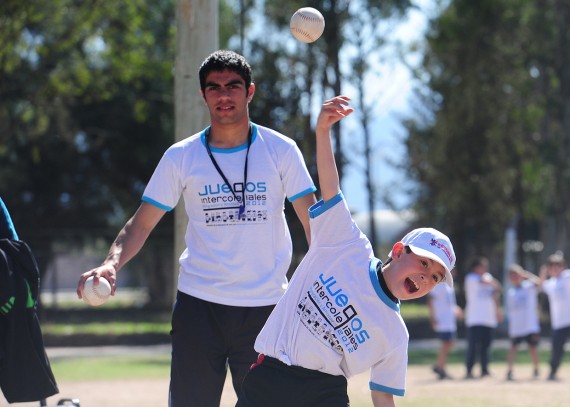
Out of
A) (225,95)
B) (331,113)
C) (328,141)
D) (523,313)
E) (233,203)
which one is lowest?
(523,313)

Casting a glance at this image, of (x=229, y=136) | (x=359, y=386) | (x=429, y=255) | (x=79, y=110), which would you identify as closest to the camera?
(x=429, y=255)

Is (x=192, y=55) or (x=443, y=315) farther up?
(x=192, y=55)

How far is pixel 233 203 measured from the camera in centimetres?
552

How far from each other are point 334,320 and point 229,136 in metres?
1.31

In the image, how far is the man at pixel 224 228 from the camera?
217 inches

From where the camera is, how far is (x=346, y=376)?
4895 mm

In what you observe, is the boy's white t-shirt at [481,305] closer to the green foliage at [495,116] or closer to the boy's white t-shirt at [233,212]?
the boy's white t-shirt at [233,212]

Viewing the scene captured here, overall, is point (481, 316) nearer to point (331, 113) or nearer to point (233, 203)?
point (233, 203)

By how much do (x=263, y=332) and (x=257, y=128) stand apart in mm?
1249

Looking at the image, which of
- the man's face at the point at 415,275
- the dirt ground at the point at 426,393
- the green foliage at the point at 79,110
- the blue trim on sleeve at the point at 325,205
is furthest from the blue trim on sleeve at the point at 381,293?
the green foliage at the point at 79,110

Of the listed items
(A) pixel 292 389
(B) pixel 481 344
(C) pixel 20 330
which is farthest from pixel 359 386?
(A) pixel 292 389

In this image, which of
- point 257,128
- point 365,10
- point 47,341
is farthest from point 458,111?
point 257,128

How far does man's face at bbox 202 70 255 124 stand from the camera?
5559mm

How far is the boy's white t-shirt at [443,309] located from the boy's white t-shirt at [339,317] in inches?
546
